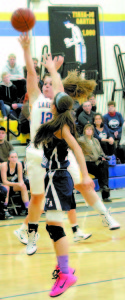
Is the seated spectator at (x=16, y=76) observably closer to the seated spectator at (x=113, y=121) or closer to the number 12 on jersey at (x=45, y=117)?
the seated spectator at (x=113, y=121)

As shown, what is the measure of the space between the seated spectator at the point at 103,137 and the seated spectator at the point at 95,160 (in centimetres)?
43

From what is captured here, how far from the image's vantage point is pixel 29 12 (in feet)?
14.1

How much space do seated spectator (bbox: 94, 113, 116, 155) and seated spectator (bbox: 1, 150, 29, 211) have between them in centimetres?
206

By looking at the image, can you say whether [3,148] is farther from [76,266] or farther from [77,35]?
[77,35]

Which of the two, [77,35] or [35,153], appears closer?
[35,153]

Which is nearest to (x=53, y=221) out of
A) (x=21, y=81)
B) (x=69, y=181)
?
(x=69, y=181)

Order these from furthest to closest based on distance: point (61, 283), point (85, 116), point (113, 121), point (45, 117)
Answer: point (113, 121) → point (85, 116) → point (45, 117) → point (61, 283)

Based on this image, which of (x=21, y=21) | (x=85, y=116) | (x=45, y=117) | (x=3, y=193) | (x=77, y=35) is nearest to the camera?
(x=45, y=117)

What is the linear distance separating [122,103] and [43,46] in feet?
7.85

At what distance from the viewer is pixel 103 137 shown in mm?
7801

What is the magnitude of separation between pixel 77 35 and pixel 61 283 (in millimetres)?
8440

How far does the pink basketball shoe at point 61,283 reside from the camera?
2.78 m

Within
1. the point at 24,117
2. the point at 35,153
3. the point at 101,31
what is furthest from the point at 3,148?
the point at 101,31

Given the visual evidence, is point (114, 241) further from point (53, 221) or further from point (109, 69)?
point (109, 69)
